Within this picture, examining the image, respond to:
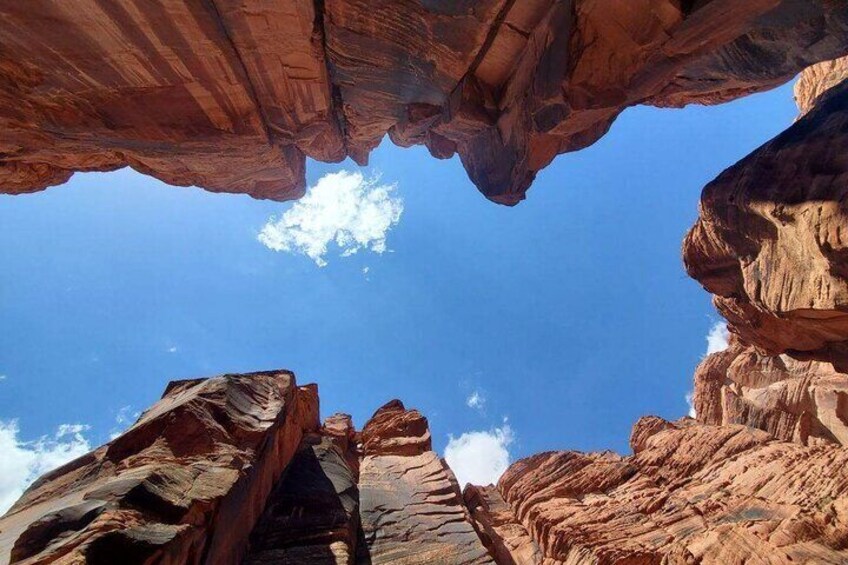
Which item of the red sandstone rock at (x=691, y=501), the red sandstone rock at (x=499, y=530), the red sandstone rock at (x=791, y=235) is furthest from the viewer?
the red sandstone rock at (x=499, y=530)

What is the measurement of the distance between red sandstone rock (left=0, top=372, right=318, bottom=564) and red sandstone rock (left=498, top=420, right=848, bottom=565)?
1374cm

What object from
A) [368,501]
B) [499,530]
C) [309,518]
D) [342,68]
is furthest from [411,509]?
[342,68]

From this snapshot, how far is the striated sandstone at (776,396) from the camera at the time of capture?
24859 mm

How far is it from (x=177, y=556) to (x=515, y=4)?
62.3 feet

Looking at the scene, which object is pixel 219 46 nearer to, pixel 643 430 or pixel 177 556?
pixel 177 556

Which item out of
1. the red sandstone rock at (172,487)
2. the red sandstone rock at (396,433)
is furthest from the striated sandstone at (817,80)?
the red sandstone rock at (172,487)

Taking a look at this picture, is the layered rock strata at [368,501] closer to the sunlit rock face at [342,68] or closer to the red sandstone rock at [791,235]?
the red sandstone rock at [791,235]

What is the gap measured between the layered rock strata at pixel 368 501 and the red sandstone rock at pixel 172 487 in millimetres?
48

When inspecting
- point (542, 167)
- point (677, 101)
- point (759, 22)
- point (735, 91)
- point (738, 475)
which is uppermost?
point (677, 101)

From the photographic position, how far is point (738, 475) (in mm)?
21453

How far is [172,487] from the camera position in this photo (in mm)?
10883

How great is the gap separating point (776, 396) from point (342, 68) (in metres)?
33.2

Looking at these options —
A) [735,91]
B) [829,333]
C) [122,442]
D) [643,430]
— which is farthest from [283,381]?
[735,91]

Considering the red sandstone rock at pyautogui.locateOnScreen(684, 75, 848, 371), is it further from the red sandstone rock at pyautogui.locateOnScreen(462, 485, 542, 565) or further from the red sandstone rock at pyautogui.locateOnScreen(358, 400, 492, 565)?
the red sandstone rock at pyautogui.locateOnScreen(462, 485, 542, 565)
